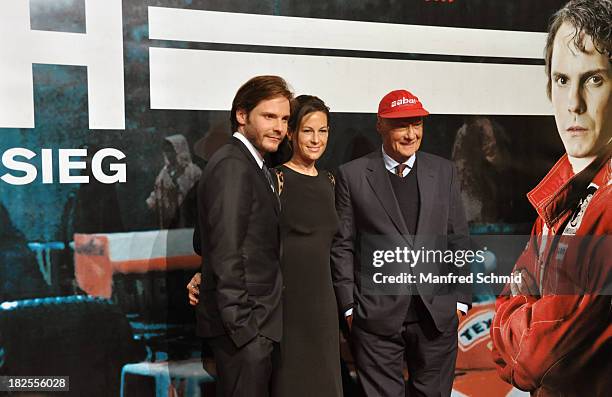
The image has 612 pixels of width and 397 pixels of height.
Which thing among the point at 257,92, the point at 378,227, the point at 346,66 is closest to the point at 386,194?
the point at 378,227

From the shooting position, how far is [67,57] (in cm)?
224

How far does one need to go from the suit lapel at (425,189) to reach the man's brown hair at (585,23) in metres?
0.85

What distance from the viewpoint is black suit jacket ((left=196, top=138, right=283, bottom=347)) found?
1929mm

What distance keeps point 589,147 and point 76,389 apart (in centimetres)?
256

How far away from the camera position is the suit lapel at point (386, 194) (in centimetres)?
244

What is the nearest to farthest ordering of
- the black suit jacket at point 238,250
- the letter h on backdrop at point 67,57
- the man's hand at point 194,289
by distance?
the black suit jacket at point 238,250 < the letter h on backdrop at point 67,57 < the man's hand at point 194,289

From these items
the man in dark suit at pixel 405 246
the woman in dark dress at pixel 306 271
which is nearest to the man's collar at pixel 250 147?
the woman in dark dress at pixel 306 271

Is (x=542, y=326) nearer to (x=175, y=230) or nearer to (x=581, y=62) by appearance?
(x=581, y=62)

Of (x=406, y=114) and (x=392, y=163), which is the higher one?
(x=406, y=114)

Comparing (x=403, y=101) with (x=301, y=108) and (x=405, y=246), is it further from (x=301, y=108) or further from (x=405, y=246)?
Result: (x=405, y=246)

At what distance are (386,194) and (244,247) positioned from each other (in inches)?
29.1

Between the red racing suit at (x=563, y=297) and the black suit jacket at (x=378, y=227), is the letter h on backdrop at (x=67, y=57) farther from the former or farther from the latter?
the red racing suit at (x=563, y=297)

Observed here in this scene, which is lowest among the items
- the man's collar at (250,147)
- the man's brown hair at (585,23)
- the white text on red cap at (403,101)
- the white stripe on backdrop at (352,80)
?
the man's collar at (250,147)

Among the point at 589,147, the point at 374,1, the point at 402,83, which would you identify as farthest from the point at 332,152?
the point at 589,147
